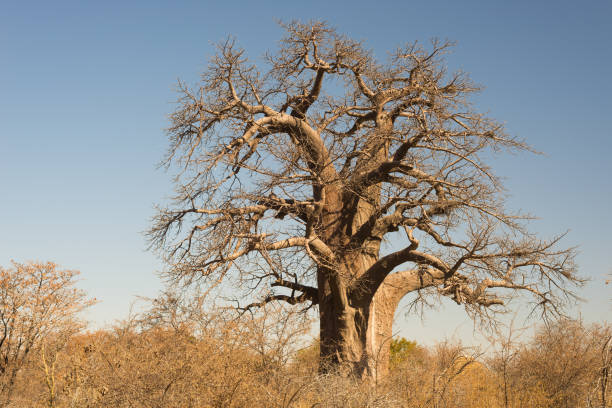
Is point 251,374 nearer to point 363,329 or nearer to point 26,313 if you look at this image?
point 363,329

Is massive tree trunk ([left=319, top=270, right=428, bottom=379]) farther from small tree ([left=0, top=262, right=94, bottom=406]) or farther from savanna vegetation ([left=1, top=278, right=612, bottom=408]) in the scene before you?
small tree ([left=0, top=262, right=94, bottom=406])

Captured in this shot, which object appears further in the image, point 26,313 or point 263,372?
point 26,313

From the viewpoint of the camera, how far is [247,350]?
6.08 metres

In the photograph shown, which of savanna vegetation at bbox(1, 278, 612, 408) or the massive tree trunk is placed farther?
the massive tree trunk

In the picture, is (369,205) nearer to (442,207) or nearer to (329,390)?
(442,207)

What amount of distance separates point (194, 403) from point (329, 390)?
57.3 inches

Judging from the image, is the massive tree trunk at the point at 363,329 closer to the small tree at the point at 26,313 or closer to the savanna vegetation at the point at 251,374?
the savanna vegetation at the point at 251,374

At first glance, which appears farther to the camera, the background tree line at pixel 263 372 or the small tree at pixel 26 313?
the small tree at pixel 26 313

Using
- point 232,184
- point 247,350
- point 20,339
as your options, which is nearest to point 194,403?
point 247,350

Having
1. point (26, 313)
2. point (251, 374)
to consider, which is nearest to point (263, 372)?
point (251, 374)

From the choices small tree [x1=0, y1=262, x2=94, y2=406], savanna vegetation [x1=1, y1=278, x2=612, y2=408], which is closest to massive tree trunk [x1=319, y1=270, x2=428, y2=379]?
savanna vegetation [x1=1, y1=278, x2=612, y2=408]

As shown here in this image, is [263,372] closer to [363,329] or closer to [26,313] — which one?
[363,329]

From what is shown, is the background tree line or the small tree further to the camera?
the small tree

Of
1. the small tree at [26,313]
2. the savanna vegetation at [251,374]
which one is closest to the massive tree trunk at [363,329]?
the savanna vegetation at [251,374]
